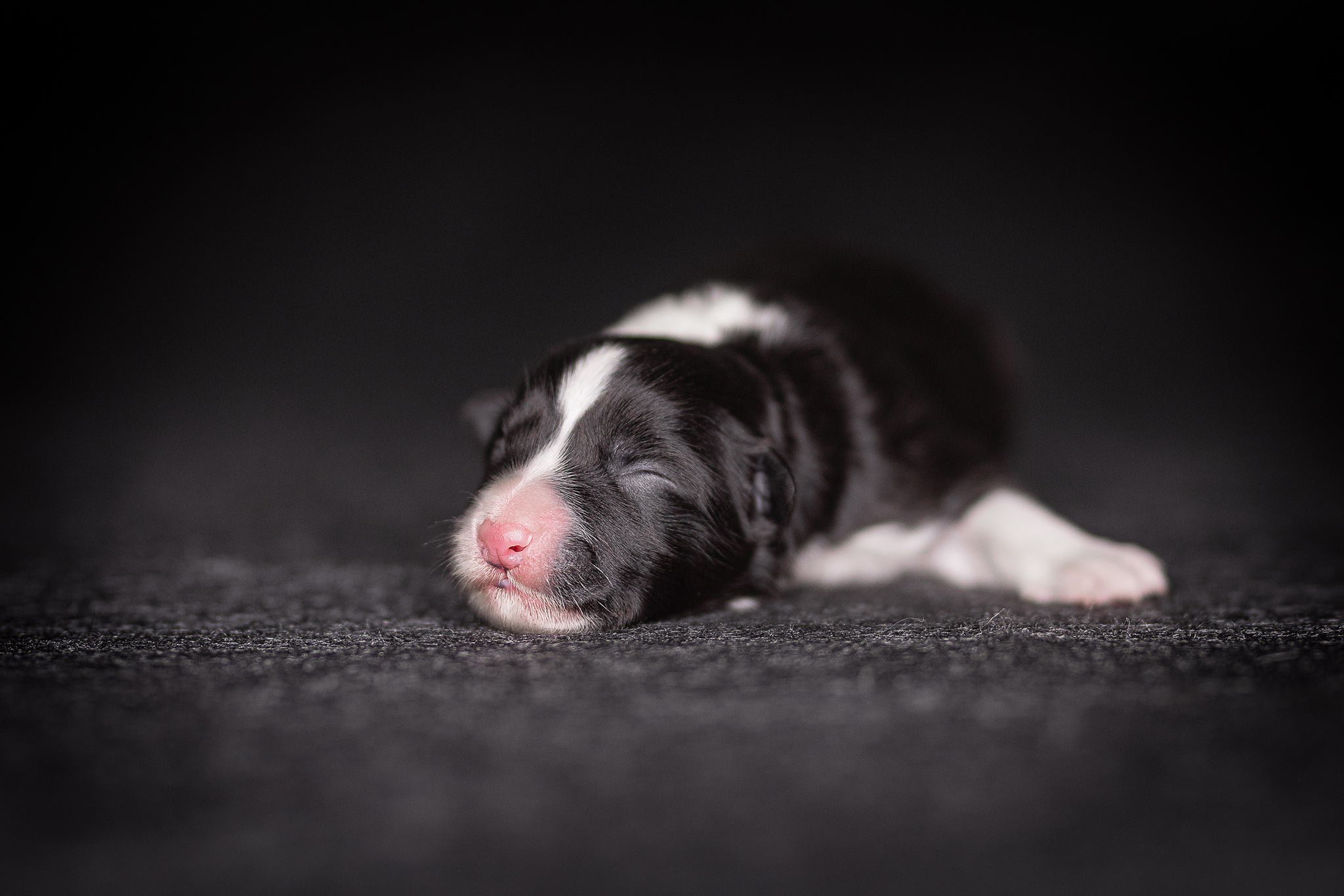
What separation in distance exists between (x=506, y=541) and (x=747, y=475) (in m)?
0.45

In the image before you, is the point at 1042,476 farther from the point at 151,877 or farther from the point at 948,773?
the point at 151,877

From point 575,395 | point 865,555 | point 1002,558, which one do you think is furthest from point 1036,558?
point 575,395

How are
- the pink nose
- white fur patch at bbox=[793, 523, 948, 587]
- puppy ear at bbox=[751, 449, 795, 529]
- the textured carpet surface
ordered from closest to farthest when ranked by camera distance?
1. the textured carpet surface
2. the pink nose
3. puppy ear at bbox=[751, 449, 795, 529]
4. white fur patch at bbox=[793, 523, 948, 587]

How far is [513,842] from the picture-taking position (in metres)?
1.05

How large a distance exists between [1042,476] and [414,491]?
1871mm

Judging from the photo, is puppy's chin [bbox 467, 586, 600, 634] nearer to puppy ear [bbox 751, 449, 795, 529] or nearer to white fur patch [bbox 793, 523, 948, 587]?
puppy ear [bbox 751, 449, 795, 529]

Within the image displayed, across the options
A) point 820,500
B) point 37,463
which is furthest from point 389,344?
point 820,500

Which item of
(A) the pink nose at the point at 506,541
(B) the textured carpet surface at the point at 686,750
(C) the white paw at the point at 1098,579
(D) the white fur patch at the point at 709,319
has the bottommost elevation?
(B) the textured carpet surface at the point at 686,750

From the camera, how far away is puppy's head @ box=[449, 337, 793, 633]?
1.74 metres

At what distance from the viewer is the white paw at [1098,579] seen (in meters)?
1.97

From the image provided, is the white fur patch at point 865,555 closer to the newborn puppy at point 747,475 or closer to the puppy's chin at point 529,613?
the newborn puppy at point 747,475

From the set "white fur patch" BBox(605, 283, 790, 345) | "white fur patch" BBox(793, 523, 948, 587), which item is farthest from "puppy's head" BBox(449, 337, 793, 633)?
"white fur patch" BBox(605, 283, 790, 345)

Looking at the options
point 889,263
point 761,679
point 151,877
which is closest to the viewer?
point 151,877

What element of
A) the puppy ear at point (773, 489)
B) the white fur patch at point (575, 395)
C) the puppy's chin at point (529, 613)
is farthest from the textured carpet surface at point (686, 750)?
the white fur patch at point (575, 395)
